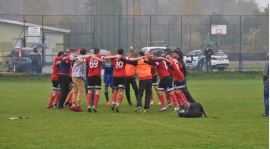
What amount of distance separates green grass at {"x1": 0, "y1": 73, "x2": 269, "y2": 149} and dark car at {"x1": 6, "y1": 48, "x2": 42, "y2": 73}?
690 inches

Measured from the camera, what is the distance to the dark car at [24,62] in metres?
39.5

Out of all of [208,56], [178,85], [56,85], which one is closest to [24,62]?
[208,56]

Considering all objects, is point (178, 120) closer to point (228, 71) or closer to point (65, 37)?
point (228, 71)

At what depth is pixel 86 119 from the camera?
16.5 m

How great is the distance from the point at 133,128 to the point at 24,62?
27.2m

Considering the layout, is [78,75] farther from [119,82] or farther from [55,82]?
[55,82]

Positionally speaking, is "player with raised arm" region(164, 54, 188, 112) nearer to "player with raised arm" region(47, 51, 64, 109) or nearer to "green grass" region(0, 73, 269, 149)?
"green grass" region(0, 73, 269, 149)

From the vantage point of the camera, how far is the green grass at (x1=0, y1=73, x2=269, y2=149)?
12086mm

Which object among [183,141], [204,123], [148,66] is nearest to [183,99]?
[148,66]

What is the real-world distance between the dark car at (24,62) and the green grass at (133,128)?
17.5 m

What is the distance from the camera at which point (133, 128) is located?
14.5 meters

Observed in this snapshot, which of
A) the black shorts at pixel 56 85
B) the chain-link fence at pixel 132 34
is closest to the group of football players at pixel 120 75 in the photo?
the black shorts at pixel 56 85

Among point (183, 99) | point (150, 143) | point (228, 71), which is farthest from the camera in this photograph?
point (228, 71)

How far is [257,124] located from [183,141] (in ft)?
11.4
